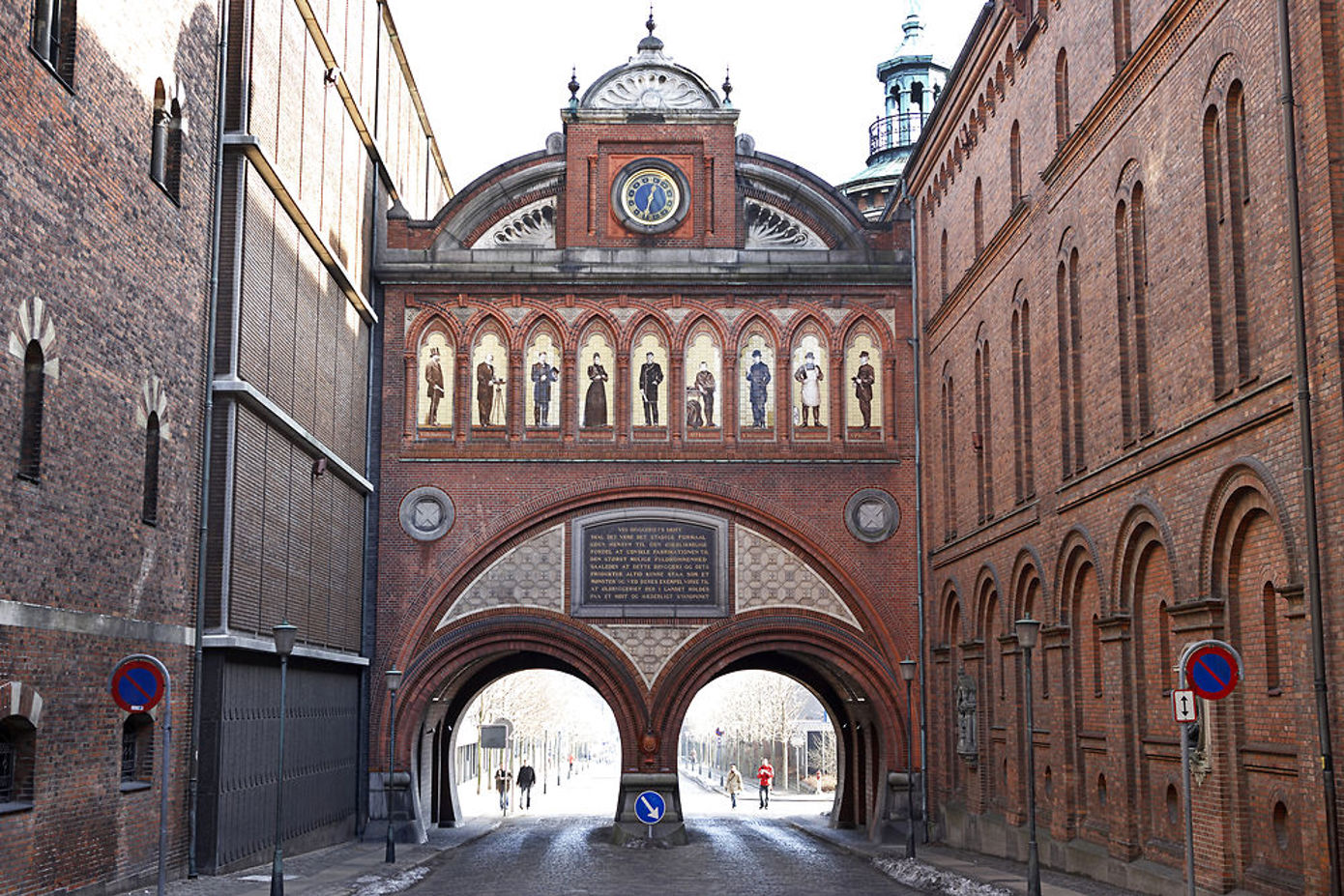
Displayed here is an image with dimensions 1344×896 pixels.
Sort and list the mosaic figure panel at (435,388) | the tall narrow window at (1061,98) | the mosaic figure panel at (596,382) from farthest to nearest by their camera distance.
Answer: the mosaic figure panel at (596,382) → the mosaic figure panel at (435,388) → the tall narrow window at (1061,98)

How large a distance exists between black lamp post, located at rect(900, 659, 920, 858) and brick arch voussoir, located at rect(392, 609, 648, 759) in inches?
210

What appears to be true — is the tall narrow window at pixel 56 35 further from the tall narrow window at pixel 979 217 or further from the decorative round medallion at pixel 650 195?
the decorative round medallion at pixel 650 195

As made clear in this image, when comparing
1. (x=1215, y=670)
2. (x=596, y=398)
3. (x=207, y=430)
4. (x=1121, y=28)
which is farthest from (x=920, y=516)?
(x=1215, y=670)

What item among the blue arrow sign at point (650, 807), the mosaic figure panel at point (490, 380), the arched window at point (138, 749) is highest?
the mosaic figure panel at point (490, 380)

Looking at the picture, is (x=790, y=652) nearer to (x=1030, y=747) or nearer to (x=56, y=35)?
(x=1030, y=747)

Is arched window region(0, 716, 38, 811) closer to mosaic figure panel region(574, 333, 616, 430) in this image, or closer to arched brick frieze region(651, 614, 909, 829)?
arched brick frieze region(651, 614, 909, 829)

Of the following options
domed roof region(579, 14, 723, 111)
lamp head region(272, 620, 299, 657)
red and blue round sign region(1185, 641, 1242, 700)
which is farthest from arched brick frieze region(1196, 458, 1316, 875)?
domed roof region(579, 14, 723, 111)

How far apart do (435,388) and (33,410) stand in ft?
55.5

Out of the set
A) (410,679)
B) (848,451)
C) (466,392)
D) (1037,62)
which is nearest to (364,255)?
(466,392)

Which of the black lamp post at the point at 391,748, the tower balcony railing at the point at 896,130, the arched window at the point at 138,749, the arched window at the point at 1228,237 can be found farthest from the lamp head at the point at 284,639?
the tower balcony railing at the point at 896,130

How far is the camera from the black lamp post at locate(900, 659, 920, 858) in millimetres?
27438

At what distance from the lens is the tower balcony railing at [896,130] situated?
173ft

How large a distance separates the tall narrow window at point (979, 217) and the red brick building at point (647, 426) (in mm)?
4584

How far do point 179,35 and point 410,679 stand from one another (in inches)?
601
